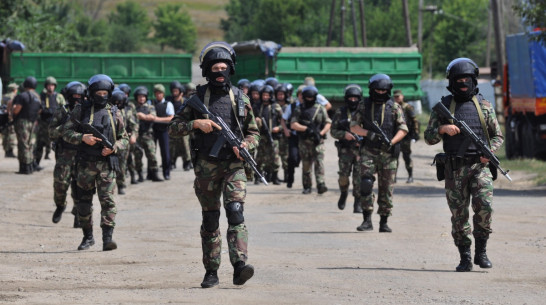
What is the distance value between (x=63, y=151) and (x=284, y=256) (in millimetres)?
4231

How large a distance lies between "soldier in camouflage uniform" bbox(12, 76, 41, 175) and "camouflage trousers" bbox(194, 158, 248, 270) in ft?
51.3

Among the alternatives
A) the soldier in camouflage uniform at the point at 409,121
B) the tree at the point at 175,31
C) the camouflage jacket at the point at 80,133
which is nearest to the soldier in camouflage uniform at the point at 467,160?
the camouflage jacket at the point at 80,133

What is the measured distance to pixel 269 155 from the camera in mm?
23219

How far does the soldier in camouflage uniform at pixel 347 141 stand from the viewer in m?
16.9

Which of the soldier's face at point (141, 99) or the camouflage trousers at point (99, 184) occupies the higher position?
the soldier's face at point (141, 99)

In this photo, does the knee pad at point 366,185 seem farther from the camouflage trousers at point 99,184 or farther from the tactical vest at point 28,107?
the tactical vest at point 28,107

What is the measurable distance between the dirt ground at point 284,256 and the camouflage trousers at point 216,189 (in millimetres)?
321

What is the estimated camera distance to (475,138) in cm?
1098

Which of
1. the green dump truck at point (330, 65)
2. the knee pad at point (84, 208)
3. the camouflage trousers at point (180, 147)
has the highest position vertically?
the green dump truck at point (330, 65)

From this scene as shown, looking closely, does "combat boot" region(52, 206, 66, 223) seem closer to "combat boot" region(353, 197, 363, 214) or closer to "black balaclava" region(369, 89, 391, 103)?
"combat boot" region(353, 197, 363, 214)

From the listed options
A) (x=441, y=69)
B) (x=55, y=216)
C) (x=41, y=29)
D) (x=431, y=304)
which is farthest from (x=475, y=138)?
(x=441, y=69)

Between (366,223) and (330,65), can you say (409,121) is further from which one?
(330,65)

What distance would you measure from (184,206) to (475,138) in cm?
909

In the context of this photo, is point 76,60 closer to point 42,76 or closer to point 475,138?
point 42,76
